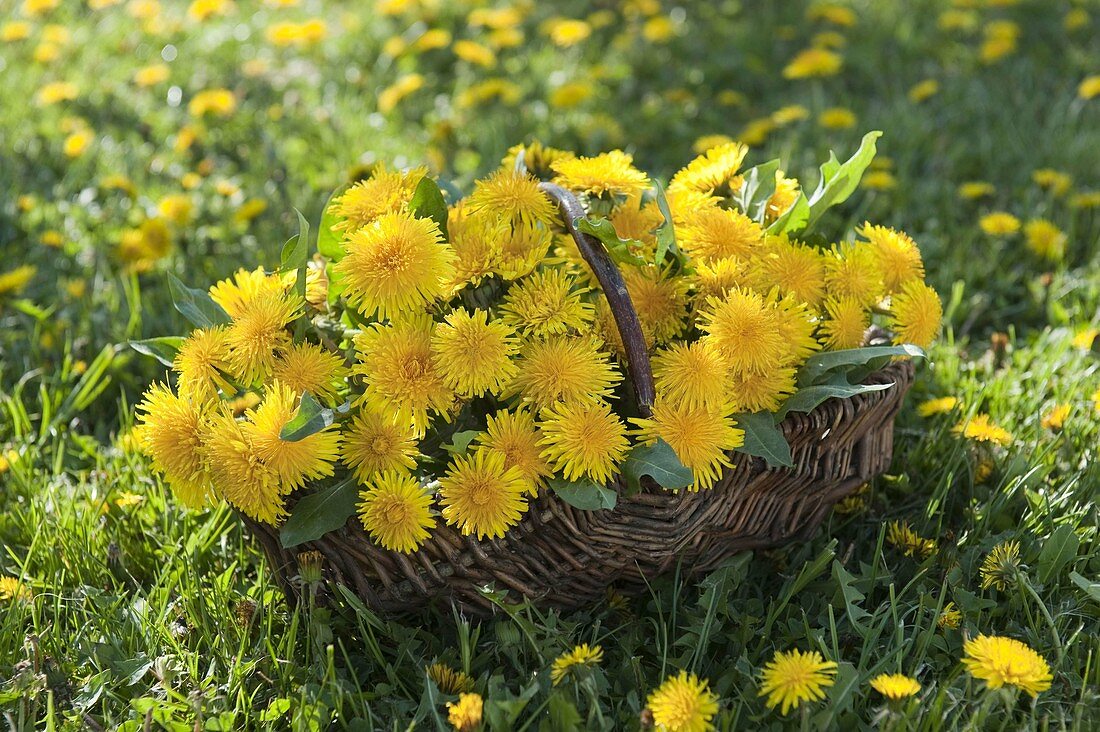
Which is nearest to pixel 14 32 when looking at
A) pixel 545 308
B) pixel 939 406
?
pixel 545 308

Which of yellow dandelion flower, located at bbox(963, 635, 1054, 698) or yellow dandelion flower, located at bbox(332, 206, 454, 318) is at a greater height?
yellow dandelion flower, located at bbox(332, 206, 454, 318)

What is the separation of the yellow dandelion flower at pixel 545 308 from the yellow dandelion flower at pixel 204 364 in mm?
406

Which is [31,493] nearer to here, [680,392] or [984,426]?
[680,392]

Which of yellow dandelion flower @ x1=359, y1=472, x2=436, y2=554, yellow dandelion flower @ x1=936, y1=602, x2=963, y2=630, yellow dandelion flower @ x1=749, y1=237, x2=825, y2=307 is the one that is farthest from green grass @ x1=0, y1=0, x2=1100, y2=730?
yellow dandelion flower @ x1=749, y1=237, x2=825, y2=307

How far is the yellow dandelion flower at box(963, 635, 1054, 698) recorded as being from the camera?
1311 millimetres

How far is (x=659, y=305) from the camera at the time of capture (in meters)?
1.56

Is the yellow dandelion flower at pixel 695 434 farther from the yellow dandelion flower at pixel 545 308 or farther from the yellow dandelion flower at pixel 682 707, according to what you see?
the yellow dandelion flower at pixel 682 707

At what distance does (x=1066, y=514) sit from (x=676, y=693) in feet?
2.72

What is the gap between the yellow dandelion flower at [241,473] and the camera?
4.49 ft

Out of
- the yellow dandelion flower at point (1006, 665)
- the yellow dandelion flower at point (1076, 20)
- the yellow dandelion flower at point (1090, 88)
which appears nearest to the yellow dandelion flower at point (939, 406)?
the yellow dandelion flower at point (1006, 665)

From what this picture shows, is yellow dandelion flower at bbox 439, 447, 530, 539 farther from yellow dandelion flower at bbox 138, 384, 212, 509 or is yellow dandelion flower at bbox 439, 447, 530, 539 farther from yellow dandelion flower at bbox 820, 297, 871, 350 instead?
yellow dandelion flower at bbox 820, 297, 871, 350

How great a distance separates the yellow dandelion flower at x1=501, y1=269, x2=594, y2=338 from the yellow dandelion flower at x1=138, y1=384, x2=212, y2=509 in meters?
0.45

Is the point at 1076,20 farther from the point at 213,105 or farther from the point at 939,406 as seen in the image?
the point at 213,105

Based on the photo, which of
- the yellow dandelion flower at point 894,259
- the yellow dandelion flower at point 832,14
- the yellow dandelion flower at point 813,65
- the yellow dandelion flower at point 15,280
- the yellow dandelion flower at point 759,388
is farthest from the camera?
the yellow dandelion flower at point 832,14
